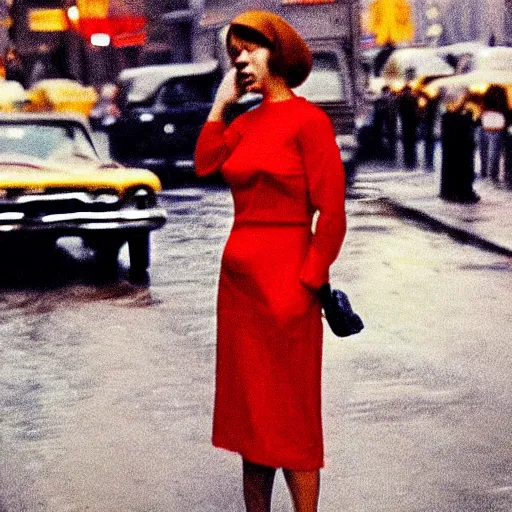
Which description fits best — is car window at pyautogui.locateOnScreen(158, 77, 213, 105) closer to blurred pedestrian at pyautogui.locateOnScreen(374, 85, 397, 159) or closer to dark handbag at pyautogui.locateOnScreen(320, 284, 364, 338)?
blurred pedestrian at pyautogui.locateOnScreen(374, 85, 397, 159)

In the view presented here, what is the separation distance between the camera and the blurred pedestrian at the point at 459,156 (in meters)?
16.8

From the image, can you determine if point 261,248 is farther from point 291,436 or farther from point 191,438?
point 191,438

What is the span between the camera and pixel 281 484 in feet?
17.7

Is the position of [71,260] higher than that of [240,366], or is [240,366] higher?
[240,366]

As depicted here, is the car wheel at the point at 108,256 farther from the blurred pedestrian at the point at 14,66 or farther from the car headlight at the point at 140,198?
the blurred pedestrian at the point at 14,66

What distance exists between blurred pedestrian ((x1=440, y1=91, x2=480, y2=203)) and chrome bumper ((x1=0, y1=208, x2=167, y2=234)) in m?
6.71

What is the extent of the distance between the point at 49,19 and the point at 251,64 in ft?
148

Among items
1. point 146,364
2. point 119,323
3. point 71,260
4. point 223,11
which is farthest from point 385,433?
point 223,11

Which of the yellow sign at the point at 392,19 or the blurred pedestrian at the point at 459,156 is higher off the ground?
the yellow sign at the point at 392,19

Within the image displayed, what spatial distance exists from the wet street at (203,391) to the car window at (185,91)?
9930 millimetres

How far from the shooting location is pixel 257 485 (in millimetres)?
4352

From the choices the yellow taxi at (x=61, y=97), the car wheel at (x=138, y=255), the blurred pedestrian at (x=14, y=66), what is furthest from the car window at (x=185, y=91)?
the blurred pedestrian at (x=14, y=66)

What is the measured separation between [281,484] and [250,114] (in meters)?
1.76

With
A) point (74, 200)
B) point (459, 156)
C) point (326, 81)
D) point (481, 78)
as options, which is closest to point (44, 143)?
point (74, 200)
